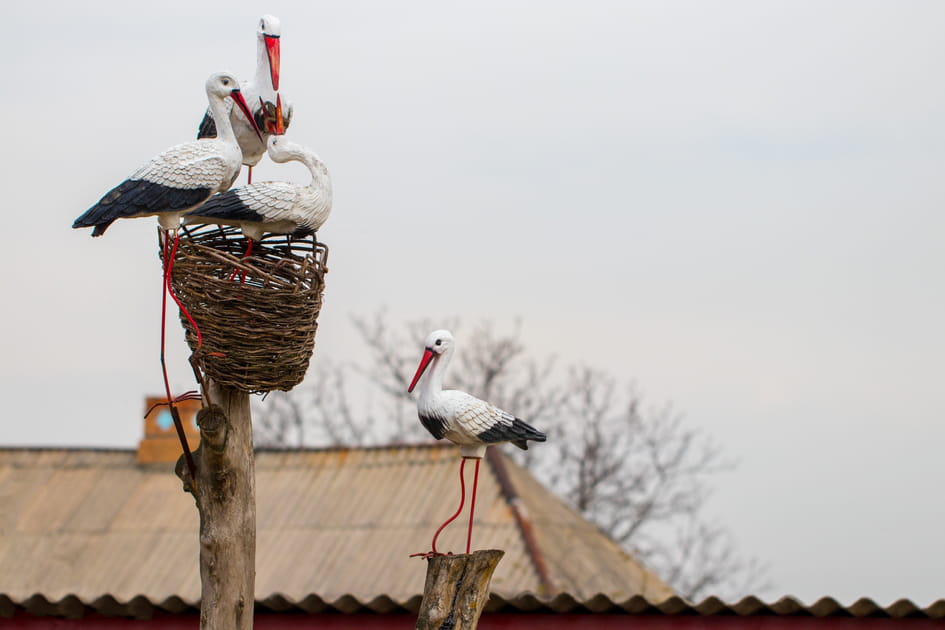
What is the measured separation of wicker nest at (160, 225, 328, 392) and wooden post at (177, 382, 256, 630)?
16 cm

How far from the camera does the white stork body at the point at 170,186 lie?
5703mm

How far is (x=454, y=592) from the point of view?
5.89 metres

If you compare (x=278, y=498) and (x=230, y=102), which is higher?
(x=230, y=102)

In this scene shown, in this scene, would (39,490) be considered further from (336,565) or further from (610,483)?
(610,483)

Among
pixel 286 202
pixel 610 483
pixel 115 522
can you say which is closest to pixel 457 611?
pixel 286 202

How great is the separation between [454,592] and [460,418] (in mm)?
707

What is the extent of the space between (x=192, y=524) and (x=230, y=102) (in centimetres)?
975

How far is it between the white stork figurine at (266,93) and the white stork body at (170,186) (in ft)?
0.77

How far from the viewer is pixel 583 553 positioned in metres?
14.9

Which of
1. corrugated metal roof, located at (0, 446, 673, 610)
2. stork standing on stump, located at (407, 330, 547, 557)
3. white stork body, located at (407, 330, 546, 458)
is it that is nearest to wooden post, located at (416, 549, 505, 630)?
stork standing on stump, located at (407, 330, 547, 557)

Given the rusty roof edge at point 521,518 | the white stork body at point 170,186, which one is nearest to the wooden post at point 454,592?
Result: the white stork body at point 170,186

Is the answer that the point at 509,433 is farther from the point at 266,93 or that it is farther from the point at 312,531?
the point at 312,531

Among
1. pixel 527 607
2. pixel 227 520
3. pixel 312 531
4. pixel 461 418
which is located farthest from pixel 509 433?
pixel 312 531

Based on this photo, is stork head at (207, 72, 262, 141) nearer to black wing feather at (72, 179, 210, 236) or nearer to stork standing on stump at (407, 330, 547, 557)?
black wing feather at (72, 179, 210, 236)
